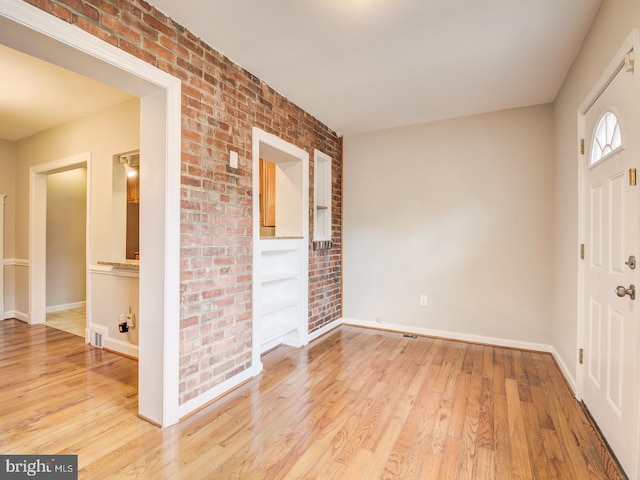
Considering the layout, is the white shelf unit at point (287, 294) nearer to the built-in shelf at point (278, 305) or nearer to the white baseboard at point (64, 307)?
the built-in shelf at point (278, 305)

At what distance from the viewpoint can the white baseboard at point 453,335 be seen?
327cm

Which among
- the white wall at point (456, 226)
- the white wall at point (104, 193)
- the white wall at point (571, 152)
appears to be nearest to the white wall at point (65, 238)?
the white wall at point (104, 193)

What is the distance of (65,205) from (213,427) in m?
5.02

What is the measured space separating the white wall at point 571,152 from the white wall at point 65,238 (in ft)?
20.6

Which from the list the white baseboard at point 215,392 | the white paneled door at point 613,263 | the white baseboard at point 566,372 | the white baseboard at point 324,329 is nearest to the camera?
the white paneled door at point 613,263

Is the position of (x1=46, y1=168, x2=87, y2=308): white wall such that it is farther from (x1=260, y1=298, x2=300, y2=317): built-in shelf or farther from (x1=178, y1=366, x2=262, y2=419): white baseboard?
(x1=178, y1=366, x2=262, y2=419): white baseboard

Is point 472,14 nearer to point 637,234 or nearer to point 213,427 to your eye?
point 637,234

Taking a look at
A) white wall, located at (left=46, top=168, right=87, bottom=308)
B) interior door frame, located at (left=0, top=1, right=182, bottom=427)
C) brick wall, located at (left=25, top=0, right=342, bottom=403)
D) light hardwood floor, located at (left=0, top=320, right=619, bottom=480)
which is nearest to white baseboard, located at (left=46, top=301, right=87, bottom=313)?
white wall, located at (left=46, top=168, right=87, bottom=308)

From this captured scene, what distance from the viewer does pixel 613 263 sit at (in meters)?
1.79

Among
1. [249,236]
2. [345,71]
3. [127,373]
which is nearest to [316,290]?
[249,236]

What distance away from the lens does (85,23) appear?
1.55 meters

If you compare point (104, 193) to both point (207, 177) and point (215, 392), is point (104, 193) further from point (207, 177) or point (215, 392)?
point (215, 392)

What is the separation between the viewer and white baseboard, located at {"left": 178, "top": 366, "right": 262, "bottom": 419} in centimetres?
205

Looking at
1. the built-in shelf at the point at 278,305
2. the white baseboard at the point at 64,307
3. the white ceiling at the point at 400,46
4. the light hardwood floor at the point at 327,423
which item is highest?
the white ceiling at the point at 400,46
